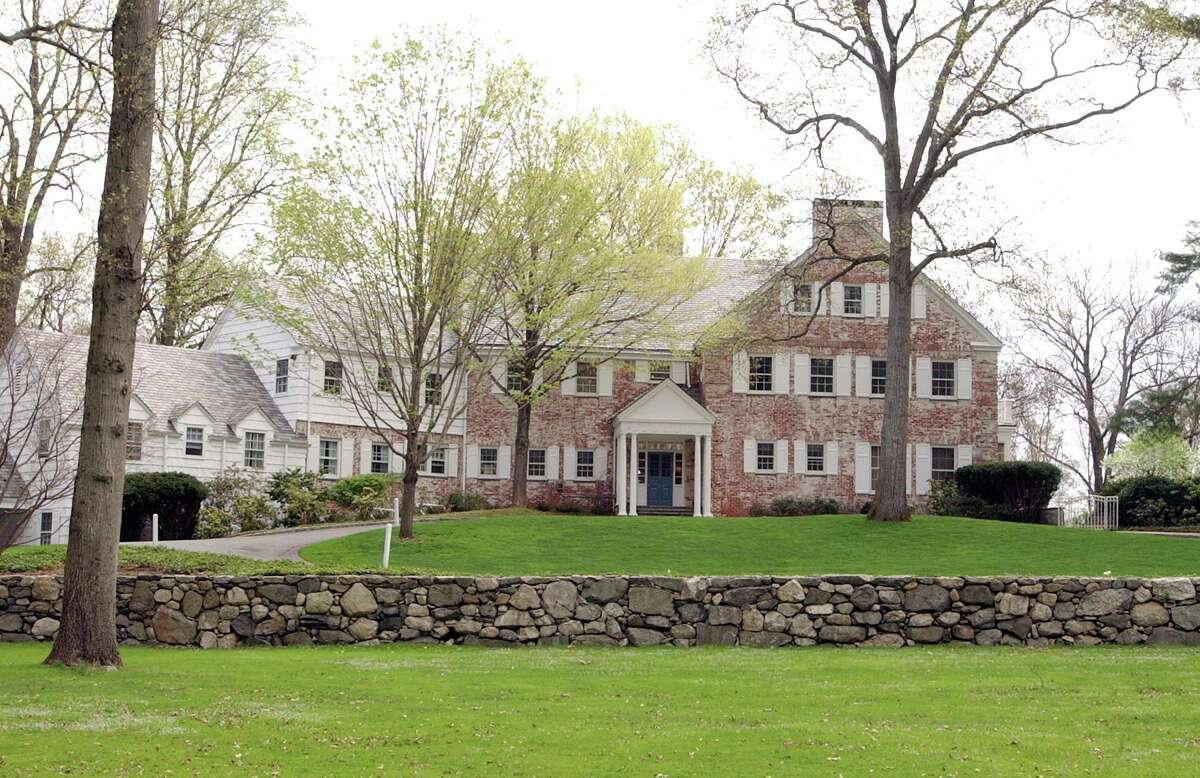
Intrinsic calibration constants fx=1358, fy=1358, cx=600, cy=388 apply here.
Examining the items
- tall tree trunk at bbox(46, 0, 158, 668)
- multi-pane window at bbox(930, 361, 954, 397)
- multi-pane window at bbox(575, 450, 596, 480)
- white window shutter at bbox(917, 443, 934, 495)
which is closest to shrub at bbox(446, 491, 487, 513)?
multi-pane window at bbox(575, 450, 596, 480)

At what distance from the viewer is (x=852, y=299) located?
38.9 metres

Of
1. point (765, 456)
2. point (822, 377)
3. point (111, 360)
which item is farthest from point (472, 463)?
point (111, 360)

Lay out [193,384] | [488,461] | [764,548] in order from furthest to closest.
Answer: [488,461]
[193,384]
[764,548]

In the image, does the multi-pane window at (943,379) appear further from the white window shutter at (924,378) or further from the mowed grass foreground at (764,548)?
the mowed grass foreground at (764,548)

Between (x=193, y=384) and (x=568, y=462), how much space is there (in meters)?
10.6

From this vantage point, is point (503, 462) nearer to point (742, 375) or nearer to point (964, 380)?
point (742, 375)

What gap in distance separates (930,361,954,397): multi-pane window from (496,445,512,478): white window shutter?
12.3 meters

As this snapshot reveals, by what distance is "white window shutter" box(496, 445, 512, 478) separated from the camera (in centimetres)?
3900

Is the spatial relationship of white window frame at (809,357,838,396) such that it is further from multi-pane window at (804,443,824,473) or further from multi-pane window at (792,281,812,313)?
multi-pane window at (792,281,812,313)

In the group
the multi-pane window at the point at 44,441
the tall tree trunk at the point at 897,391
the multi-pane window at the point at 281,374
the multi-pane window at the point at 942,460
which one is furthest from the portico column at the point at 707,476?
the multi-pane window at the point at 44,441

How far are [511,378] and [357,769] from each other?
3106 centimetres

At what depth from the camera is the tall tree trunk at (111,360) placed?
12.5 metres

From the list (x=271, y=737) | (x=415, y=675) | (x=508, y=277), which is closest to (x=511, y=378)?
(x=508, y=277)

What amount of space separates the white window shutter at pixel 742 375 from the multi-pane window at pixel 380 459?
9.98m
